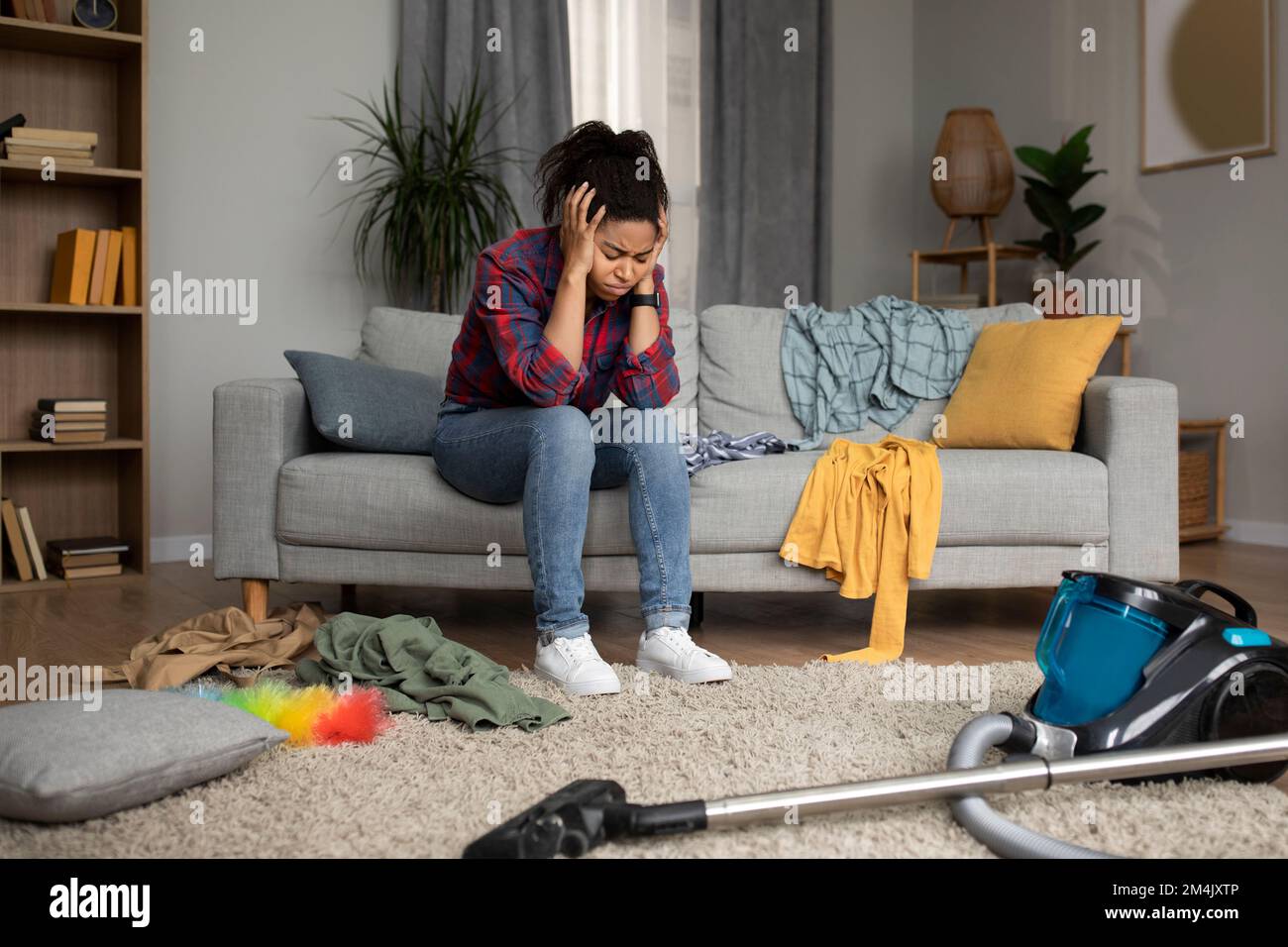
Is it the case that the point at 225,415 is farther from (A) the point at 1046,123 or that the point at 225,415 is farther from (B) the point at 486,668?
(A) the point at 1046,123

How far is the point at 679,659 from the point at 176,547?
2.33m

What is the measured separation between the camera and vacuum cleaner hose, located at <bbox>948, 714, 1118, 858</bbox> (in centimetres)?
110

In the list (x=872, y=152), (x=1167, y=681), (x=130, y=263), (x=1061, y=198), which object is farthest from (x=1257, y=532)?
(x=130, y=263)

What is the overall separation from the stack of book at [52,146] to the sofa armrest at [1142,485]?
9.24 feet

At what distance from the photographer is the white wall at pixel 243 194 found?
3545 mm

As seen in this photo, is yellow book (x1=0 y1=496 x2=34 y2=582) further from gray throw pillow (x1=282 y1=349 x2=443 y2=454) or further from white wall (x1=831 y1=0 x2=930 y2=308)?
white wall (x1=831 y1=0 x2=930 y2=308)

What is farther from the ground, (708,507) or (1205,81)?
(1205,81)

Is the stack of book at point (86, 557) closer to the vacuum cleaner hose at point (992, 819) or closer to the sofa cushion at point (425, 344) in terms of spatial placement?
the sofa cushion at point (425, 344)

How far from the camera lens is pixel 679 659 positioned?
194 centimetres

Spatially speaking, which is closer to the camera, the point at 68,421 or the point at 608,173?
the point at 608,173

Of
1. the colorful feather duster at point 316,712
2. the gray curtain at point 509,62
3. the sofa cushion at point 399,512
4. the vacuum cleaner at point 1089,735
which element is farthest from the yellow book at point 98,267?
the vacuum cleaner at point 1089,735

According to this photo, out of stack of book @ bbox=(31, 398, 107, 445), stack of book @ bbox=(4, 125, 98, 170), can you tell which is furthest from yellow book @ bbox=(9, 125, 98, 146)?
stack of book @ bbox=(31, 398, 107, 445)

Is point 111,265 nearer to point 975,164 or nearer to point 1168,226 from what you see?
point 975,164

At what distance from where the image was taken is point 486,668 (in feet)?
5.98
